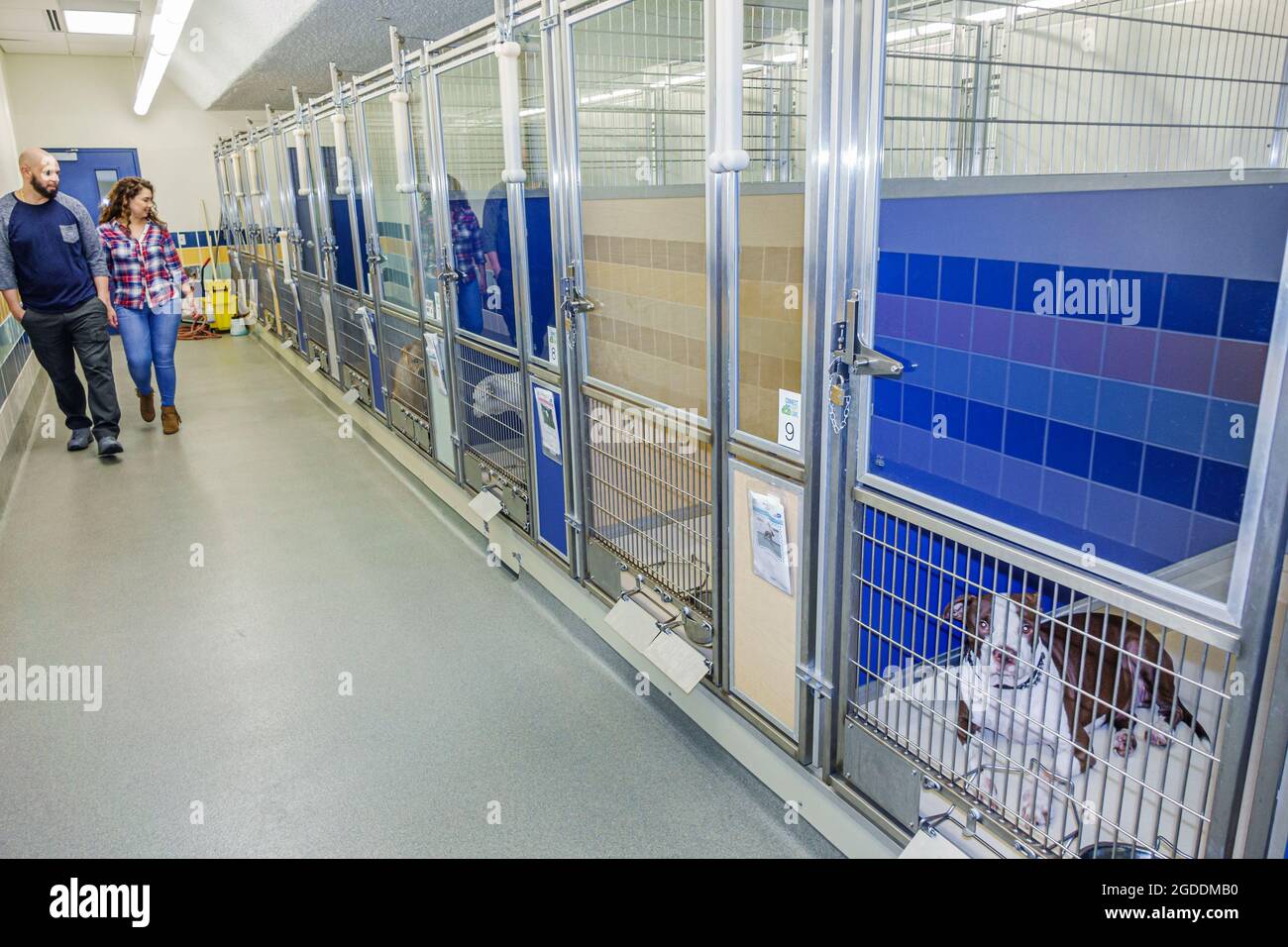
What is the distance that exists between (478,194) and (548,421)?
1.11 m

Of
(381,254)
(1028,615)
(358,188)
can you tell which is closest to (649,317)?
(1028,615)

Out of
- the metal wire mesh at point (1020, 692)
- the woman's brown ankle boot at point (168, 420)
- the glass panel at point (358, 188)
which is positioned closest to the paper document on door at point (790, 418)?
the metal wire mesh at point (1020, 692)

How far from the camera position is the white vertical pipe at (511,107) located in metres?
3.06

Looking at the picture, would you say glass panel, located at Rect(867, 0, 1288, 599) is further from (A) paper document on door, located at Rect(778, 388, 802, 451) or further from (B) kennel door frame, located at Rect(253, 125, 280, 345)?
(B) kennel door frame, located at Rect(253, 125, 280, 345)

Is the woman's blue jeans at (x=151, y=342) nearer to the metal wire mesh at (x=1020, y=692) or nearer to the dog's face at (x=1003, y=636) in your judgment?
the metal wire mesh at (x=1020, y=692)

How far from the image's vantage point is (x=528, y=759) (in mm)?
2609

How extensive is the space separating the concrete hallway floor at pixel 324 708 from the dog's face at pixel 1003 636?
2.55 ft

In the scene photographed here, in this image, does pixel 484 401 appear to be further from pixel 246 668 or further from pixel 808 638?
pixel 808 638

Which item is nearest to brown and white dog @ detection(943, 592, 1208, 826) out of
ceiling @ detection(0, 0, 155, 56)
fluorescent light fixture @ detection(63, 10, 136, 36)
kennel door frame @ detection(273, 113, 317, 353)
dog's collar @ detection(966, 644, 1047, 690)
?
dog's collar @ detection(966, 644, 1047, 690)

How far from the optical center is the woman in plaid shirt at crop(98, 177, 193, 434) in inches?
240

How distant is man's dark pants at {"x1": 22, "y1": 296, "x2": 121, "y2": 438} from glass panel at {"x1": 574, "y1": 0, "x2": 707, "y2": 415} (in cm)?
440

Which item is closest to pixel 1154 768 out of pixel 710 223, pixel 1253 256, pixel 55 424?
pixel 1253 256

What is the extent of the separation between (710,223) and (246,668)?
2340 mm

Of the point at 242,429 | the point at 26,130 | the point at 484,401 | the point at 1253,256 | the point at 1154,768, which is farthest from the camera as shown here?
the point at 26,130
